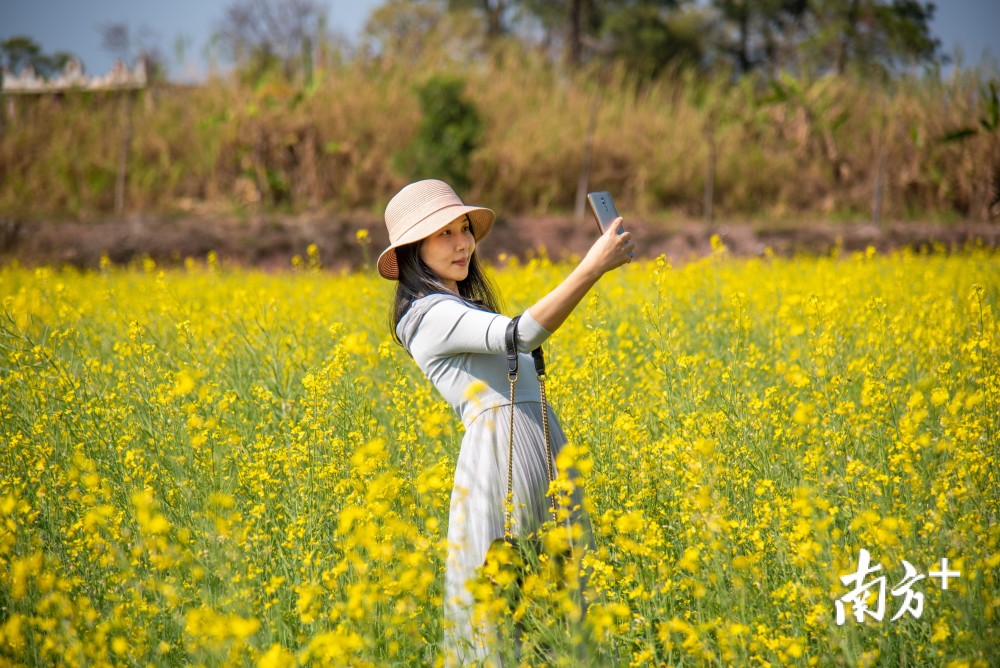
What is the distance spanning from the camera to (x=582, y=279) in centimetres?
175

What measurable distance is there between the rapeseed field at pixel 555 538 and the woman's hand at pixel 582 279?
340 millimetres

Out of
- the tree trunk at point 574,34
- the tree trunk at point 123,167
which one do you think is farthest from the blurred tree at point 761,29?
the tree trunk at point 123,167

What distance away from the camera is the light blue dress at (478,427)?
1815mm

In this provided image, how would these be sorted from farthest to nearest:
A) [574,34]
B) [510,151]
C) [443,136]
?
[574,34] < [510,151] < [443,136]

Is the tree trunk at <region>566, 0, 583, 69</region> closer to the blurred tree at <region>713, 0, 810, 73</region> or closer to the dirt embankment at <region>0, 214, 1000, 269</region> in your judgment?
the blurred tree at <region>713, 0, 810, 73</region>

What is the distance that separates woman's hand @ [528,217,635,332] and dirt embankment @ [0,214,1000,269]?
27.3ft

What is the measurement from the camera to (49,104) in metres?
13.7

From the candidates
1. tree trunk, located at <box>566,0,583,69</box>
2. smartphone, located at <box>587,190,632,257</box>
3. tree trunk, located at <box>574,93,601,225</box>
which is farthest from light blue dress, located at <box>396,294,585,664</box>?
tree trunk, located at <box>566,0,583,69</box>

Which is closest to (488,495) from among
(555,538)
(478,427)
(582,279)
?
(478,427)

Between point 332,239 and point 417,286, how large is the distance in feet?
28.6

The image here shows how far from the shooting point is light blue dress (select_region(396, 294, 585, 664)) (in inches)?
71.5

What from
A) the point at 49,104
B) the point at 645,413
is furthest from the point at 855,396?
the point at 49,104

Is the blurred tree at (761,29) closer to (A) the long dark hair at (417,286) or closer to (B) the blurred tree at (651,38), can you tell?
(B) the blurred tree at (651,38)

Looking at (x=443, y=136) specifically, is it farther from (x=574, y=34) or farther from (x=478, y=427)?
(x=574, y=34)
